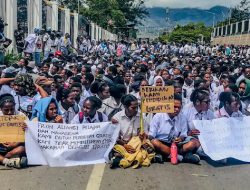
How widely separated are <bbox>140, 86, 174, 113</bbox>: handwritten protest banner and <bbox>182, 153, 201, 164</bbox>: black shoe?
73 cm

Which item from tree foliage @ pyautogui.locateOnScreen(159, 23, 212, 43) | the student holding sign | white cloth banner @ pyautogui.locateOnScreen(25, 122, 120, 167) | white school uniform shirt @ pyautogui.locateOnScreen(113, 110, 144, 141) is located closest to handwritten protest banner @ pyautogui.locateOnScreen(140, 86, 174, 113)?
white school uniform shirt @ pyautogui.locateOnScreen(113, 110, 144, 141)

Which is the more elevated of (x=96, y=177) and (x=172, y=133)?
(x=172, y=133)

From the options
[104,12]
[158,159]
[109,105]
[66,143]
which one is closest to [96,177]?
[66,143]

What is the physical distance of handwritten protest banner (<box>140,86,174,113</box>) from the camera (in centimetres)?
754

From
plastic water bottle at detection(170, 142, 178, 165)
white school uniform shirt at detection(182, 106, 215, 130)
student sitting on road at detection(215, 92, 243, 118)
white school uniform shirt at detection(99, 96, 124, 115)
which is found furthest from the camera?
white school uniform shirt at detection(99, 96, 124, 115)

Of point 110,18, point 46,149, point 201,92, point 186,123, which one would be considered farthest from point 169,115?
point 110,18

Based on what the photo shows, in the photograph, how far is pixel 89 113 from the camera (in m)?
7.64

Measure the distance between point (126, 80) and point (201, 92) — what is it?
4810mm

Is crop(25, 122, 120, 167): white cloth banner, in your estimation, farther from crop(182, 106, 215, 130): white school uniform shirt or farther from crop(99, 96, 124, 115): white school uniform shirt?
A: crop(99, 96, 124, 115): white school uniform shirt

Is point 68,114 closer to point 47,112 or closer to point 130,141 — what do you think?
point 47,112

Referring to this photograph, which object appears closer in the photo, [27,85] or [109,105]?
[109,105]

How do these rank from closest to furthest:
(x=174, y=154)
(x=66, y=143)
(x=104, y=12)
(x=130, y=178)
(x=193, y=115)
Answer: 1. (x=130, y=178)
2. (x=66, y=143)
3. (x=174, y=154)
4. (x=193, y=115)
5. (x=104, y=12)

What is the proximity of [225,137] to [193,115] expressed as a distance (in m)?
0.67

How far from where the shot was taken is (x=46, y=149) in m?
7.17
